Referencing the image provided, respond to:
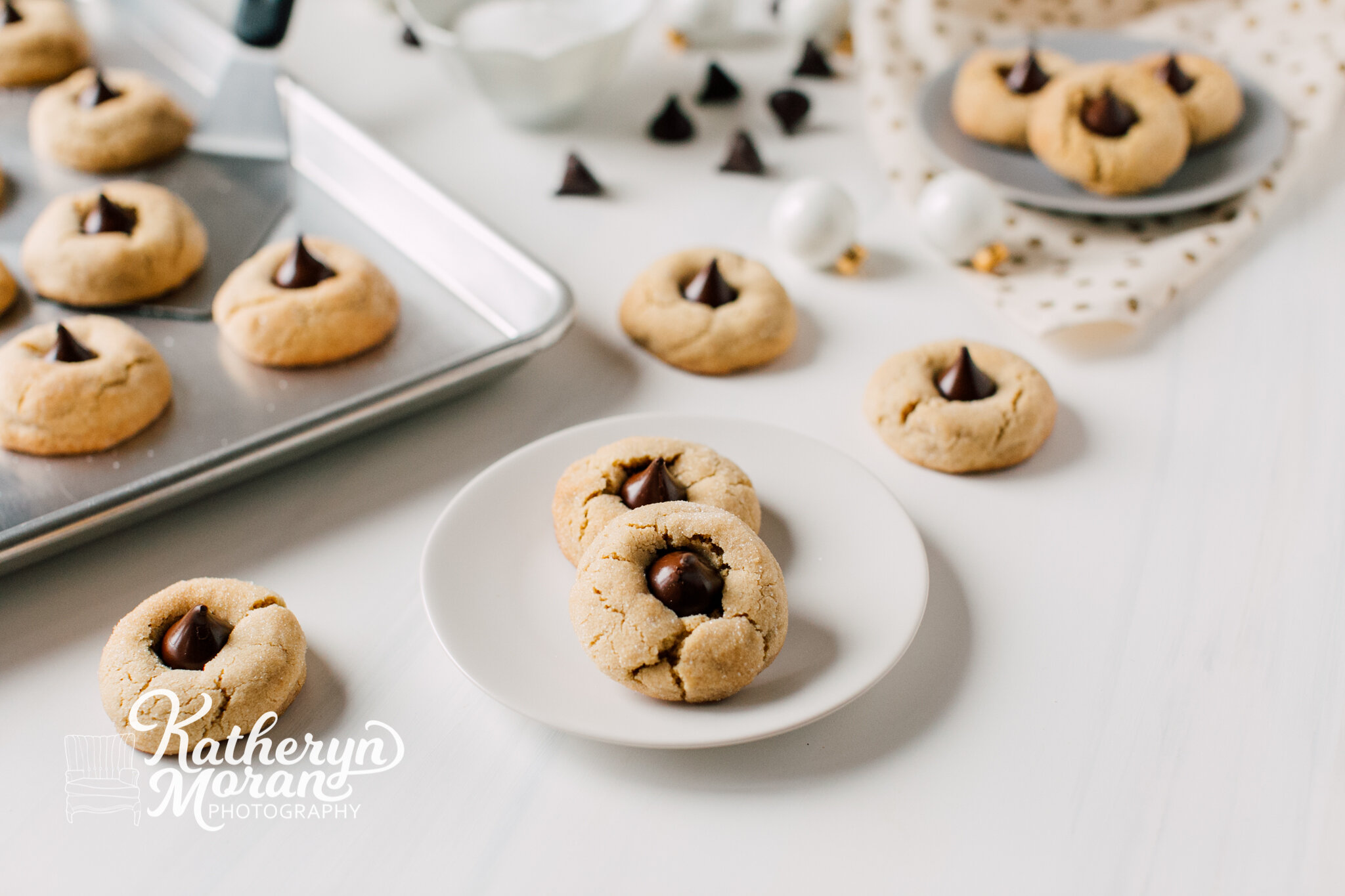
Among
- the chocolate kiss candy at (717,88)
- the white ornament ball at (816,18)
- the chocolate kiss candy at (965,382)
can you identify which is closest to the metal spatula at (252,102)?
the chocolate kiss candy at (717,88)

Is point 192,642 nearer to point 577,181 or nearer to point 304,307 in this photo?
point 304,307

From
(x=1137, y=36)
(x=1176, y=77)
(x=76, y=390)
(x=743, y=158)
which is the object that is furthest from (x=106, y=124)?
(x=1137, y=36)

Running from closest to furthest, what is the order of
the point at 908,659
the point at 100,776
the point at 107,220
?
the point at 100,776 < the point at 908,659 < the point at 107,220

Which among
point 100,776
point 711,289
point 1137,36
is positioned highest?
point 1137,36

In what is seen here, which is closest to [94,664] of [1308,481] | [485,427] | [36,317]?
[485,427]

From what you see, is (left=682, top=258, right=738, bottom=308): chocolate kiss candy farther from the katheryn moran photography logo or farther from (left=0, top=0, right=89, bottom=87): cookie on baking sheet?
(left=0, top=0, right=89, bottom=87): cookie on baking sheet

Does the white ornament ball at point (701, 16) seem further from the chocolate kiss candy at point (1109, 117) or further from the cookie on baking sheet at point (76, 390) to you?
the cookie on baking sheet at point (76, 390)

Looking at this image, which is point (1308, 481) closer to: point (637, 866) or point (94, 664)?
point (637, 866)
